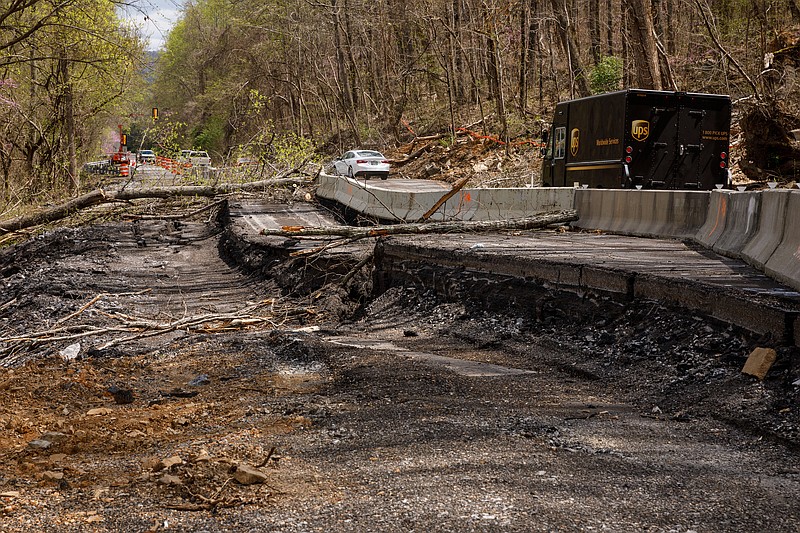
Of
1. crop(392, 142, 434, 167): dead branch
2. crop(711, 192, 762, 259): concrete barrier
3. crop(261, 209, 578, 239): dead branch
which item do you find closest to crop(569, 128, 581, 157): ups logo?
crop(261, 209, 578, 239): dead branch

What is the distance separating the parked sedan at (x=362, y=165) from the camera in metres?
39.5

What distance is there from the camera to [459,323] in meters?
9.88

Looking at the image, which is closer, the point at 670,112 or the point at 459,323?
the point at 459,323

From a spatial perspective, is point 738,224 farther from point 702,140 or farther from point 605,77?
point 605,77

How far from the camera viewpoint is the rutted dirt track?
3953 millimetres

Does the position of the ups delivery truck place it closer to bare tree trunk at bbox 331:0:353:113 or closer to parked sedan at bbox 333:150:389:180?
parked sedan at bbox 333:150:389:180

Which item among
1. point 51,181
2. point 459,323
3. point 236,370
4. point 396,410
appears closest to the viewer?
point 396,410

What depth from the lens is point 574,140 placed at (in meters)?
19.2

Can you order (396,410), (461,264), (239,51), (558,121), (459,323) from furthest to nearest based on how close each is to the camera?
1. (239,51)
2. (558,121)
3. (461,264)
4. (459,323)
5. (396,410)

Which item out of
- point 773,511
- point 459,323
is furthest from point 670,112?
point 773,511

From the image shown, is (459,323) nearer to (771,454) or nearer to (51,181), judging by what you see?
(771,454)

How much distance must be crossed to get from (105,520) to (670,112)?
51.9 ft

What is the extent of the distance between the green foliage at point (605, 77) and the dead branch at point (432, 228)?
2112 centimetres

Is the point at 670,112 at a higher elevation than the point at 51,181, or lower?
higher
